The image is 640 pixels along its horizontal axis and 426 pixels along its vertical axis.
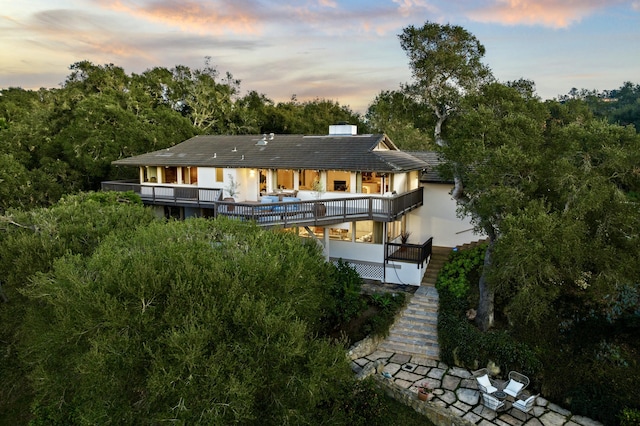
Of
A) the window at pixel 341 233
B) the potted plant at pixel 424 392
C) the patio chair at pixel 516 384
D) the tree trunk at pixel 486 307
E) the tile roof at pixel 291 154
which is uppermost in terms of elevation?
the tile roof at pixel 291 154

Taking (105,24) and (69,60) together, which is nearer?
(105,24)

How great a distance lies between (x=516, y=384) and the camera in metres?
11.2

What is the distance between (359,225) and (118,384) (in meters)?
14.1

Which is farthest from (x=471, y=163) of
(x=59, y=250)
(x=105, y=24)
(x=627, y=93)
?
(x=627, y=93)

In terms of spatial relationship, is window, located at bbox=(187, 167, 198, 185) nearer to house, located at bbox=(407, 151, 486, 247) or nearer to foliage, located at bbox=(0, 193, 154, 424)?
foliage, located at bbox=(0, 193, 154, 424)

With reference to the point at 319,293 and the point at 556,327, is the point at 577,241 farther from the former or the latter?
the point at 319,293

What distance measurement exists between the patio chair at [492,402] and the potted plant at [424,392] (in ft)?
4.97

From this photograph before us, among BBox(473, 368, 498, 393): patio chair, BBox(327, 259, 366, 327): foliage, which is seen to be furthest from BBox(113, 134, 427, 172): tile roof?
BBox(473, 368, 498, 393): patio chair

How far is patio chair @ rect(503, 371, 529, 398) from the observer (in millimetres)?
10945

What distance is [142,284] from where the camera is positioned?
8.12 m

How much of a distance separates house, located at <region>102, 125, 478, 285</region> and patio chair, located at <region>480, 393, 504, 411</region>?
7321 millimetres

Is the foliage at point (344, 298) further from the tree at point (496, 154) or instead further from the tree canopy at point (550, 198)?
the tree canopy at point (550, 198)

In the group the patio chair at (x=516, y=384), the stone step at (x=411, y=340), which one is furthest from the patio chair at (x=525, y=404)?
the stone step at (x=411, y=340)

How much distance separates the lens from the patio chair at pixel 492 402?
1078cm
